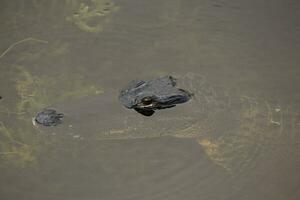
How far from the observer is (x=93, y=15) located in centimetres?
380

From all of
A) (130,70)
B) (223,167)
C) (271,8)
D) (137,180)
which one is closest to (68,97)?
(130,70)

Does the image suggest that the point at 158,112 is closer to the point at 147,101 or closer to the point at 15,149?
the point at 147,101

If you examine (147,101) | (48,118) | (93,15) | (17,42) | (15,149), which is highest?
(93,15)

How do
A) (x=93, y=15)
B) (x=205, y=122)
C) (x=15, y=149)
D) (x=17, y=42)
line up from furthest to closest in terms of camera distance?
1. (x=93, y=15)
2. (x=17, y=42)
3. (x=205, y=122)
4. (x=15, y=149)

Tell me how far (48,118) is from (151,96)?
64cm

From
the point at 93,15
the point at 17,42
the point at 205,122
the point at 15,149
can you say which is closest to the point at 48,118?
the point at 15,149

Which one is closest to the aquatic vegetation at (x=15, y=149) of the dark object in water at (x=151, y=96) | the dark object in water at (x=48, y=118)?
the dark object in water at (x=48, y=118)

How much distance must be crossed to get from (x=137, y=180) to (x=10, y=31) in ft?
5.16

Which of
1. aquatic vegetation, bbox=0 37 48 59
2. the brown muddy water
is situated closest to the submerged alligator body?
the brown muddy water

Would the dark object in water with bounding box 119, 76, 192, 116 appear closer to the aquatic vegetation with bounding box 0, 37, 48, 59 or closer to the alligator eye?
the alligator eye

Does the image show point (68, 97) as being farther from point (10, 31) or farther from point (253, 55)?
point (253, 55)

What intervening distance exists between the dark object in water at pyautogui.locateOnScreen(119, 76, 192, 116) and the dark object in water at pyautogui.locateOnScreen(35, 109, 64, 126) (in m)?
0.41

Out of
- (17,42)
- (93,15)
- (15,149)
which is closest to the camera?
(15,149)

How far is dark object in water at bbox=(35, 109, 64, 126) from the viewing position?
3041 millimetres
